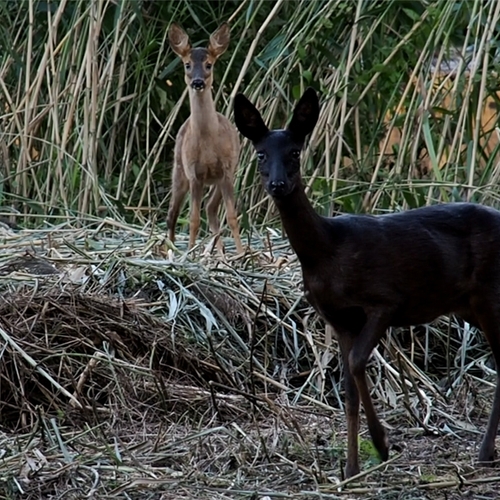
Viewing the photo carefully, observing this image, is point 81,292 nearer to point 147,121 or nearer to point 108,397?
point 108,397

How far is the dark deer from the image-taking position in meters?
4.08

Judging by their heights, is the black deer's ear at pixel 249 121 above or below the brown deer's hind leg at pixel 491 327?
above

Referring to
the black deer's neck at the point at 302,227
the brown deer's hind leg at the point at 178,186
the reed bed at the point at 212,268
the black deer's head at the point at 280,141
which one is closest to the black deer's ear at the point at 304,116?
the black deer's head at the point at 280,141

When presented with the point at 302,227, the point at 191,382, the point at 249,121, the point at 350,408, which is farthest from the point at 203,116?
the point at 350,408

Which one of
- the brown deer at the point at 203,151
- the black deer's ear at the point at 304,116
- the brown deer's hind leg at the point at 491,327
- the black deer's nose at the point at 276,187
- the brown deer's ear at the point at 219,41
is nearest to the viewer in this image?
the black deer's nose at the point at 276,187

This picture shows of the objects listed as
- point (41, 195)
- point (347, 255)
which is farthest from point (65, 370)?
point (41, 195)

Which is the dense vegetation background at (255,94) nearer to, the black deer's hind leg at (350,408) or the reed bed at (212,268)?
the reed bed at (212,268)

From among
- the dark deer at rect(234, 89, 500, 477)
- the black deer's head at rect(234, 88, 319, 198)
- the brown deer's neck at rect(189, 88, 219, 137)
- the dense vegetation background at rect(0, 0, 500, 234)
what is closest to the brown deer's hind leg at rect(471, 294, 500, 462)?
the dark deer at rect(234, 89, 500, 477)

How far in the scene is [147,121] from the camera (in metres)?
8.09

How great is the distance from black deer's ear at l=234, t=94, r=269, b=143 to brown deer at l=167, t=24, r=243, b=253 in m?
2.35

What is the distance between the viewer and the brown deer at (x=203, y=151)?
6.71 meters

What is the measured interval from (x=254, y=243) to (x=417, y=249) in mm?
2526

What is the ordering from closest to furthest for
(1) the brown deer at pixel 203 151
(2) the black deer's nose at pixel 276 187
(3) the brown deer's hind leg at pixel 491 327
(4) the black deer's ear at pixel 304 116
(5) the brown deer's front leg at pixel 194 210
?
1. (2) the black deer's nose at pixel 276 187
2. (4) the black deer's ear at pixel 304 116
3. (3) the brown deer's hind leg at pixel 491 327
4. (5) the brown deer's front leg at pixel 194 210
5. (1) the brown deer at pixel 203 151

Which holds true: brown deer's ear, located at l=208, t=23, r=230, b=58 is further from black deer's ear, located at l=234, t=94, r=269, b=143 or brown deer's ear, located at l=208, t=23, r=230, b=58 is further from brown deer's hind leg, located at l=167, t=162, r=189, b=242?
black deer's ear, located at l=234, t=94, r=269, b=143
